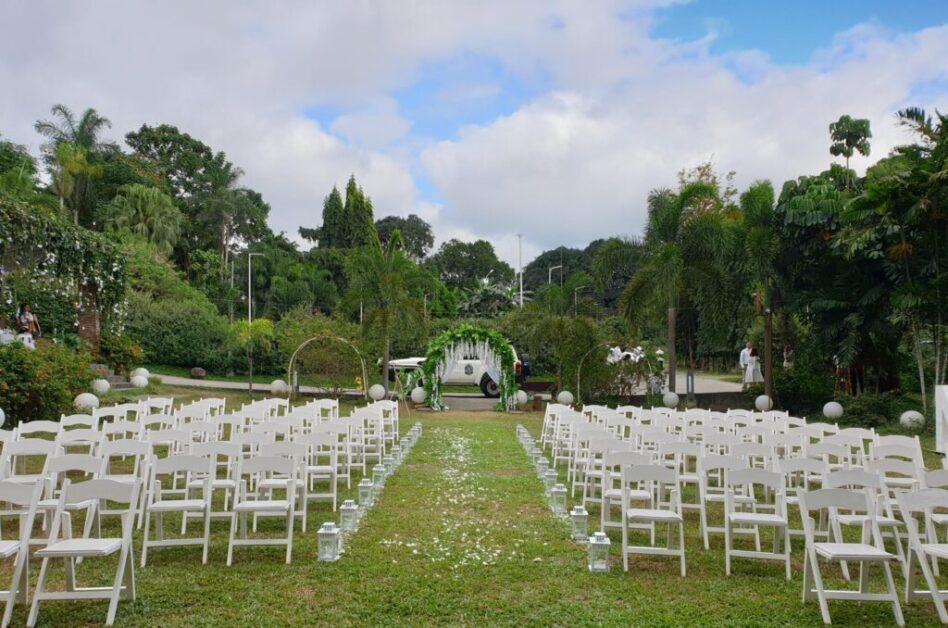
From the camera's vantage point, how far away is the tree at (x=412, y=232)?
61156 millimetres

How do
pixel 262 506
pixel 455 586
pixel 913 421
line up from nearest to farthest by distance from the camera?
pixel 455 586 → pixel 262 506 → pixel 913 421

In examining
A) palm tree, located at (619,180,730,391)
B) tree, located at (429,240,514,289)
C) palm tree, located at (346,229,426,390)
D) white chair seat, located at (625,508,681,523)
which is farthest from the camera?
tree, located at (429,240,514,289)

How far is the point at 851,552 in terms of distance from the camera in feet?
14.9

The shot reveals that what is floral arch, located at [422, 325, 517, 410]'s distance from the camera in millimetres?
18922

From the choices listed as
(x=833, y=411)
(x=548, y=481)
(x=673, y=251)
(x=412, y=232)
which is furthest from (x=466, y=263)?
(x=548, y=481)

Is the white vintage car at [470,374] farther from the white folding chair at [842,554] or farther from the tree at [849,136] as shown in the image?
the white folding chair at [842,554]

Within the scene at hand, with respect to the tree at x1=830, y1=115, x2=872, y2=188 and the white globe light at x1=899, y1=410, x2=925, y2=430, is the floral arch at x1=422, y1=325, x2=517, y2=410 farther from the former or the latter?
the tree at x1=830, y1=115, x2=872, y2=188

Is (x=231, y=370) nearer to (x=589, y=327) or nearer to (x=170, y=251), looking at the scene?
(x=170, y=251)

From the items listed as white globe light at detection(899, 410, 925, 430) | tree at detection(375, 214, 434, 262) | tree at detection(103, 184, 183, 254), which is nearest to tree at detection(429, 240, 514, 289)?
tree at detection(375, 214, 434, 262)

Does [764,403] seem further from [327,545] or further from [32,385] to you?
[32,385]

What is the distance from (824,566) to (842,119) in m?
20.0

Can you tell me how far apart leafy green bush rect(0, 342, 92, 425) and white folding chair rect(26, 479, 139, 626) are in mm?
8326

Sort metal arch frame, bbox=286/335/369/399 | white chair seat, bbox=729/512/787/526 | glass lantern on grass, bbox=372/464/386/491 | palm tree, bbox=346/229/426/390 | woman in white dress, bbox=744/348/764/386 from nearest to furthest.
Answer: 1. white chair seat, bbox=729/512/787/526
2. glass lantern on grass, bbox=372/464/386/491
3. metal arch frame, bbox=286/335/369/399
4. palm tree, bbox=346/229/426/390
5. woman in white dress, bbox=744/348/764/386

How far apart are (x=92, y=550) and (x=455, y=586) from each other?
2241mm
